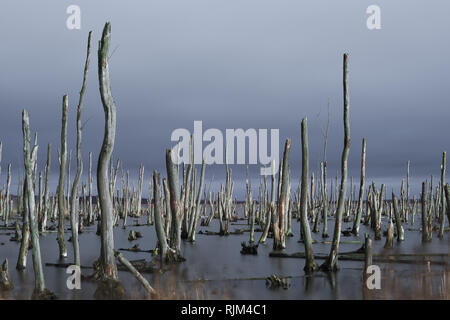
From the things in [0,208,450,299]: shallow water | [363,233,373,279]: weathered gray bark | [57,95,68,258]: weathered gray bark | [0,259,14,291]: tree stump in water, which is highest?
[57,95,68,258]: weathered gray bark

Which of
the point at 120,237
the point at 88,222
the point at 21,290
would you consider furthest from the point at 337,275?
the point at 88,222

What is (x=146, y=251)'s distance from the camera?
13.5m

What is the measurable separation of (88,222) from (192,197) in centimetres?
998

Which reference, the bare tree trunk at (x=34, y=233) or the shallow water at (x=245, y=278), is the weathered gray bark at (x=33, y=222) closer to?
the bare tree trunk at (x=34, y=233)

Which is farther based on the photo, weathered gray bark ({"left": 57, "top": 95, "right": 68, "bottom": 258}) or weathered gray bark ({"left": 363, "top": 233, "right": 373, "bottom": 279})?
weathered gray bark ({"left": 57, "top": 95, "right": 68, "bottom": 258})

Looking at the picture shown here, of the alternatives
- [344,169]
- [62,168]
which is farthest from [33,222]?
[344,169]

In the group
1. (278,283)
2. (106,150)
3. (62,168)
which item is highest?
(106,150)

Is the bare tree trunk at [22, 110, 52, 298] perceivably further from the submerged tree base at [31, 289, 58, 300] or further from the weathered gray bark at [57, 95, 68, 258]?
the weathered gray bark at [57, 95, 68, 258]

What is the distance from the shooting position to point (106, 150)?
770 cm

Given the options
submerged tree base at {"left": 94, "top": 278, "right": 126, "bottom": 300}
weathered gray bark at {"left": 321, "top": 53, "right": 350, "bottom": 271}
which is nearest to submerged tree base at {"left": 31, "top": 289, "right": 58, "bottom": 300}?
submerged tree base at {"left": 94, "top": 278, "right": 126, "bottom": 300}

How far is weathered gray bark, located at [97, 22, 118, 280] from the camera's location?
7.63m

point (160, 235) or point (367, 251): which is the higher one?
point (367, 251)

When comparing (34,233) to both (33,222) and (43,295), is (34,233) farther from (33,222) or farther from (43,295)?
(43,295)

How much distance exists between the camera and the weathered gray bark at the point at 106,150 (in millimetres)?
7629
